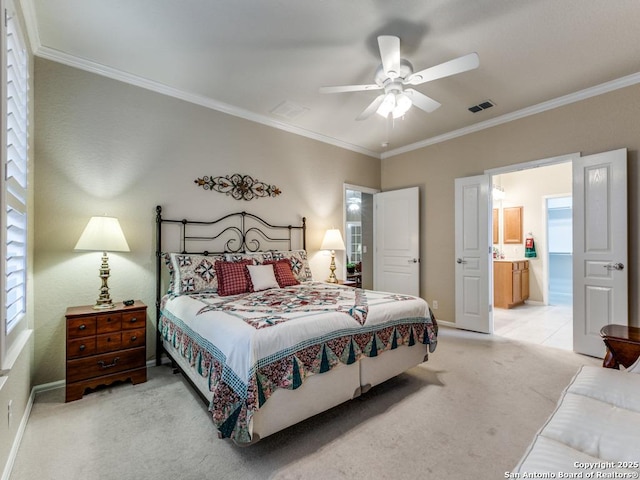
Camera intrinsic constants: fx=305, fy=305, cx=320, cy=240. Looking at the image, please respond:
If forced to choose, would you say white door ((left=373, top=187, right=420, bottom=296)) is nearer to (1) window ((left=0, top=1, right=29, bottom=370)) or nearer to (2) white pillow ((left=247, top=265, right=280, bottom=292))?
(2) white pillow ((left=247, top=265, right=280, bottom=292))

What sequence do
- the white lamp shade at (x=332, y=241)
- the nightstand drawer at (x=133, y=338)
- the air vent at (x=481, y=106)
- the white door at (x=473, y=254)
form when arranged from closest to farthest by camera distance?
the nightstand drawer at (x=133, y=338) → the air vent at (x=481, y=106) → the white door at (x=473, y=254) → the white lamp shade at (x=332, y=241)

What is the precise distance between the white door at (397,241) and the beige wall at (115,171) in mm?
2116

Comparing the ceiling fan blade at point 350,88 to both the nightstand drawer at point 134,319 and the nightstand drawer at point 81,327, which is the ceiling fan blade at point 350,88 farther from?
the nightstand drawer at point 81,327

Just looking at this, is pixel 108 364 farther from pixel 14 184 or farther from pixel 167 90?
pixel 167 90

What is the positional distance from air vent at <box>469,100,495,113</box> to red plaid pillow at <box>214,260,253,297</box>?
3286 mm

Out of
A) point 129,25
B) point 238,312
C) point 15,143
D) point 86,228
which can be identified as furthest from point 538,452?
point 129,25

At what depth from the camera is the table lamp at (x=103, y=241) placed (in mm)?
2480

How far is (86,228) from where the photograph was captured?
2.55 m

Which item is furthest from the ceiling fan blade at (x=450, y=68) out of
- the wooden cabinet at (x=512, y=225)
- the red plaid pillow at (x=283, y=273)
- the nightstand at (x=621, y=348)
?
the wooden cabinet at (x=512, y=225)

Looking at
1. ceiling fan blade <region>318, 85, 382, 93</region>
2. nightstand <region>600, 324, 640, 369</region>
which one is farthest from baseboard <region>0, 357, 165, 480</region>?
nightstand <region>600, 324, 640, 369</region>

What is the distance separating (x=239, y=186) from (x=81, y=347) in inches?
87.1

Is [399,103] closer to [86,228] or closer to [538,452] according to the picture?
[538,452]

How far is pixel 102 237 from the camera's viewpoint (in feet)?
8.25

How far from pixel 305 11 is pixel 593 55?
2563 millimetres
